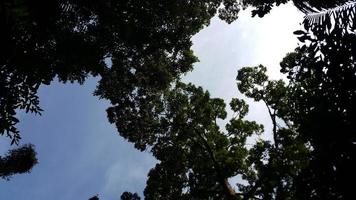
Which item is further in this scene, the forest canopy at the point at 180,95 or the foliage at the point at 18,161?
the foliage at the point at 18,161

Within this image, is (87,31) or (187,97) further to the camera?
(187,97)

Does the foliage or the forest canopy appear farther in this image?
the foliage

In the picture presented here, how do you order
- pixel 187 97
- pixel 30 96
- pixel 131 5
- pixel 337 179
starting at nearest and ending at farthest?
1. pixel 337 179
2. pixel 30 96
3. pixel 131 5
4. pixel 187 97

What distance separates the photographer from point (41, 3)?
8.45 meters

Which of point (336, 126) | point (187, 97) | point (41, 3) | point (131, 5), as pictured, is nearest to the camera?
point (336, 126)

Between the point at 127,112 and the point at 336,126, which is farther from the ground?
the point at 127,112

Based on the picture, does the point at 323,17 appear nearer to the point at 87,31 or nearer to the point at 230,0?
the point at 87,31

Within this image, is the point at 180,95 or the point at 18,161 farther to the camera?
the point at 180,95

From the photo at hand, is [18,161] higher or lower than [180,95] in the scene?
lower

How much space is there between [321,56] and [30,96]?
5017 millimetres

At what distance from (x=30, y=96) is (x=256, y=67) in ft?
48.1

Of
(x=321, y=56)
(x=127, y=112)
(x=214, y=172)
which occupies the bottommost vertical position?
(x=321, y=56)

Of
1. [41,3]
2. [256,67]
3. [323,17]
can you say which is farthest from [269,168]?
[323,17]

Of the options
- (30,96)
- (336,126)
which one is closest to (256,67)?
(30,96)
